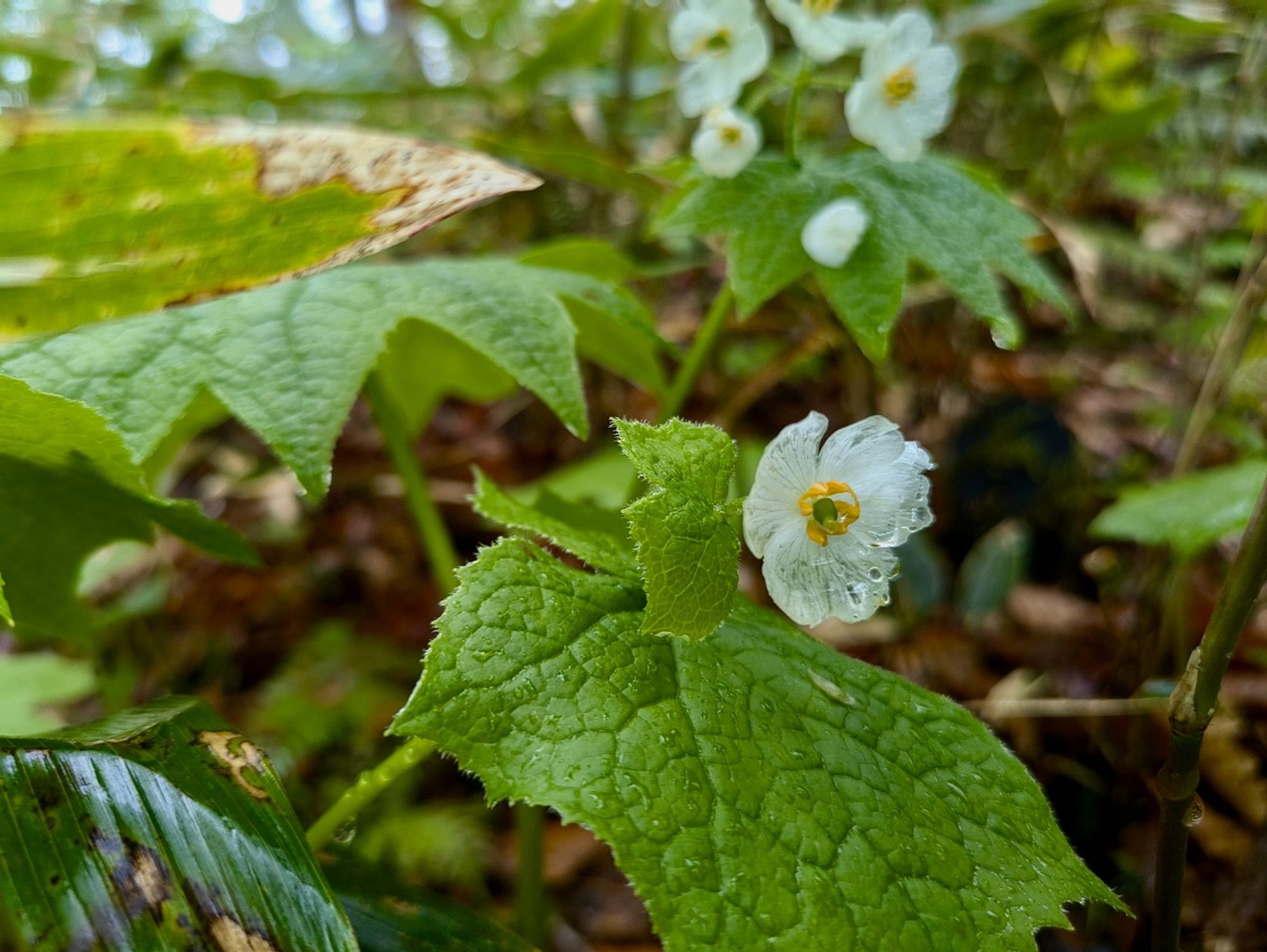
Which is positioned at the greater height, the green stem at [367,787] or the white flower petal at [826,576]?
the white flower petal at [826,576]

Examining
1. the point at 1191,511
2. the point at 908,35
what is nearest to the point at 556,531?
the point at 908,35

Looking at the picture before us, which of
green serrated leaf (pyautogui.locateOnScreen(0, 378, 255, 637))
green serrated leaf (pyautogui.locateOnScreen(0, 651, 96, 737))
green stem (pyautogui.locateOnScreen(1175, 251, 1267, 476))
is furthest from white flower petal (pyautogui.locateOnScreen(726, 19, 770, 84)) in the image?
green serrated leaf (pyautogui.locateOnScreen(0, 651, 96, 737))

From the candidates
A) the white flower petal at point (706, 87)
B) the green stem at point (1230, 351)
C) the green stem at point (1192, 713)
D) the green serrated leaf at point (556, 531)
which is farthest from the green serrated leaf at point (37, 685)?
the green stem at point (1230, 351)

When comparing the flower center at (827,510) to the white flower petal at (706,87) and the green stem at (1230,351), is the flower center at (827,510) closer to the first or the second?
the white flower petal at (706,87)

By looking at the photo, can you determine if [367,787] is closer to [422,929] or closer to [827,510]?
Answer: [422,929]

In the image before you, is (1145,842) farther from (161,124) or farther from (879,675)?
(161,124)

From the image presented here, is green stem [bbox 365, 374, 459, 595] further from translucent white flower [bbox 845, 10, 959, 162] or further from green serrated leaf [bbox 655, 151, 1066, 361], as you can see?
translucent white flower [bbox 845, 10, 959, 162]

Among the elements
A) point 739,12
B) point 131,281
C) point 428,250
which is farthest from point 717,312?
point 428,250
